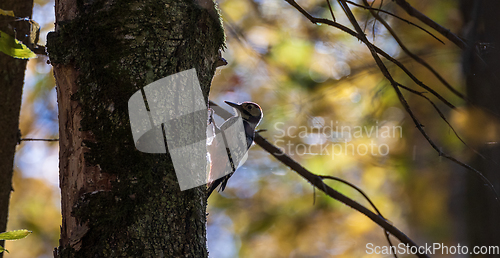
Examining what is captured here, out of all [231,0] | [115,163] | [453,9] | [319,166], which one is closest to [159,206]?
[115,163]

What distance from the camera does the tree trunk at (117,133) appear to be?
1.05m

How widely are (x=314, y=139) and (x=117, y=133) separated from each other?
3.54 meters

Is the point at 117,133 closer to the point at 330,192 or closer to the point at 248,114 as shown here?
the point at 330,192

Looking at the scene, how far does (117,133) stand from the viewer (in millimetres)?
1128

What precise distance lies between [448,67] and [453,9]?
30.7 inches

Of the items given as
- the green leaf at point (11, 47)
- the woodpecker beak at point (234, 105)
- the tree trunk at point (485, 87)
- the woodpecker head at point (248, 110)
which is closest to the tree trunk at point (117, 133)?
the green leaf at point (11, 47)

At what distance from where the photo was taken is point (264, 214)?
4945 millimetres

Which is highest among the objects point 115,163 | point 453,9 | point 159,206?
point 453,9

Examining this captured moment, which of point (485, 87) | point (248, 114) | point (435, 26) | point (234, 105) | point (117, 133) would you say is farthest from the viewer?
point (248, 114)

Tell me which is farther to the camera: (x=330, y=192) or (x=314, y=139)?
(x=314, y=139)

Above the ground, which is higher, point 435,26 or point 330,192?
point 435,26

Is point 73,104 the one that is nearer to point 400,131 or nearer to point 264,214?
point 264,214

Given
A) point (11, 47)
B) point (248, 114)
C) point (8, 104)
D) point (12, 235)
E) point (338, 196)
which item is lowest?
point (12, 235)

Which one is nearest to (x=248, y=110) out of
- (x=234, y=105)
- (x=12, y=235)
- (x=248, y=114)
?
(x=248, y=114)
